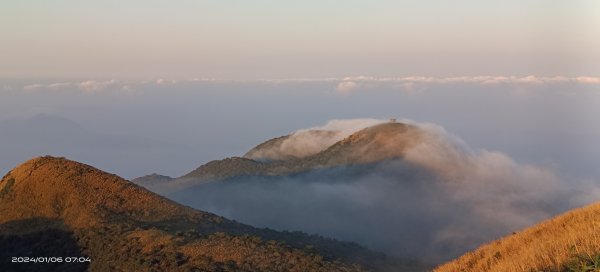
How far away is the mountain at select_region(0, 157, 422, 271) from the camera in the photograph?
47.3m

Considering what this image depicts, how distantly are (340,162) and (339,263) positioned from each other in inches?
4606

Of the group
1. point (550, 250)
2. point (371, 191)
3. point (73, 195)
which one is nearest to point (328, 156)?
point (371, 191)

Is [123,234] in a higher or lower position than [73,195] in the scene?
lower

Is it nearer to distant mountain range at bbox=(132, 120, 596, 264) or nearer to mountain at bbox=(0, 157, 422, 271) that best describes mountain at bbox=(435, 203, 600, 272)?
mountain at bbox=(0, 157, 422, 271)

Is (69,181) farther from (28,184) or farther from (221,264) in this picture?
(221,264)

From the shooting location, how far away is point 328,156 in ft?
561

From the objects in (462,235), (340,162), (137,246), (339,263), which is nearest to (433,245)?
(462,235)

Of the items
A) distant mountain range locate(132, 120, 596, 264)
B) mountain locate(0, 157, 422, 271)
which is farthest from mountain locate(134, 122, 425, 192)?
mountain locate(0, 157, 422, 271)

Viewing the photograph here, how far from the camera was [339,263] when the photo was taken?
50.8 meters

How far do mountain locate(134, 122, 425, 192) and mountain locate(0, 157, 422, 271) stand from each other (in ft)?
311

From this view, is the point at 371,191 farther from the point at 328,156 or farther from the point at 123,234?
the point at 123,234

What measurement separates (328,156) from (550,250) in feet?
507

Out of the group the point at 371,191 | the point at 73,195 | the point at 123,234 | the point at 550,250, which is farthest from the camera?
the point at 371,191

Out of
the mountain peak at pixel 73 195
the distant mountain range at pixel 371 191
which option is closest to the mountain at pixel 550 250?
the mountain peak at pixel 73 195
